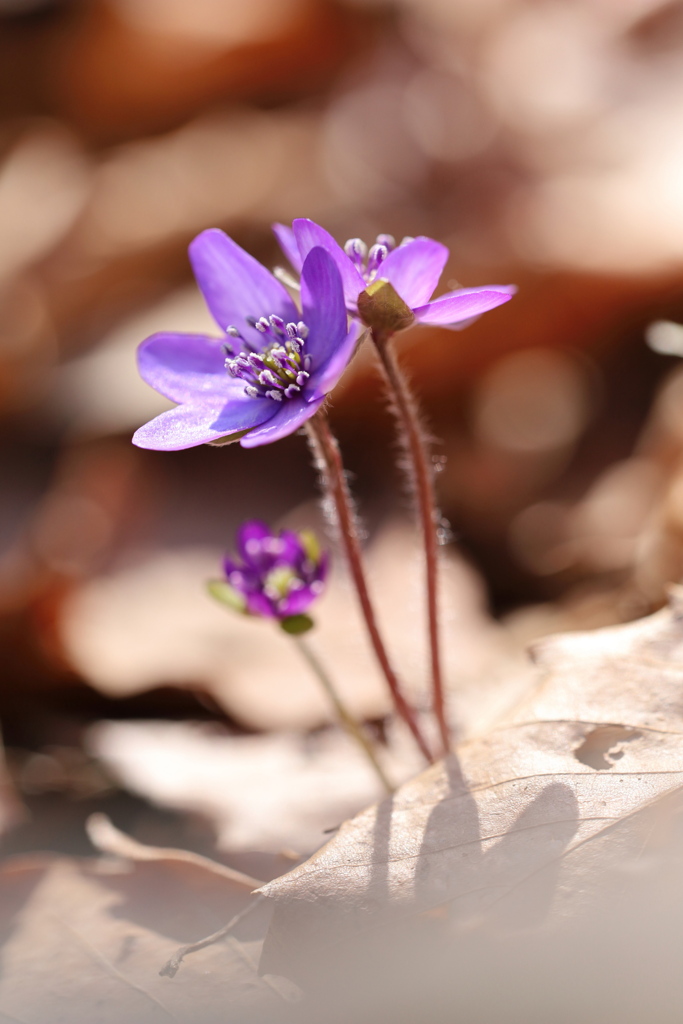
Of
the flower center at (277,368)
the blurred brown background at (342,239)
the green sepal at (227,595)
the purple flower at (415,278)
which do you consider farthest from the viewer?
the blurred brown background at (342,239)

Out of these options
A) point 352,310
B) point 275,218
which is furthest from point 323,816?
point 275,218

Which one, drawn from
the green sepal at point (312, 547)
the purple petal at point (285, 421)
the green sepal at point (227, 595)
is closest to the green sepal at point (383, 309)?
the purple petal at point (285, 421)

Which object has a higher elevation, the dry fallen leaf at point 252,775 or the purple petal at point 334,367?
the purple petal at point 334,367

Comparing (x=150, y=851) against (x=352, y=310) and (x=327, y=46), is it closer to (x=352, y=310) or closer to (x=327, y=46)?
(x=352, y=310)

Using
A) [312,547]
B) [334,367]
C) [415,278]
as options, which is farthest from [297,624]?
[415,278]

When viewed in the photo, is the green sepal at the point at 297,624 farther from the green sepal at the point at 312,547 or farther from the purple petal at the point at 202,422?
the purple petal at the point at 202,422

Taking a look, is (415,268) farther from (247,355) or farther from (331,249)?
(247,355)
